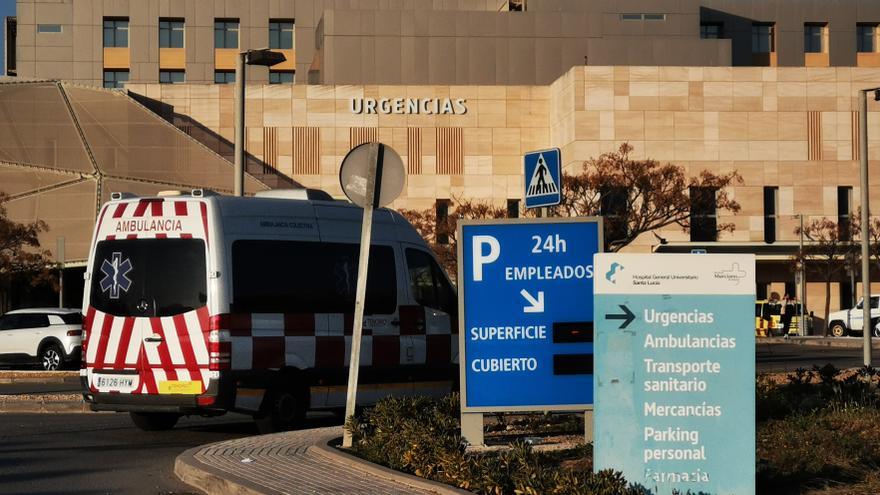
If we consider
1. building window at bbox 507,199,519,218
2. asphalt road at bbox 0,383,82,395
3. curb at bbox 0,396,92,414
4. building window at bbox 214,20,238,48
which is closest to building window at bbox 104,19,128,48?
building window at bbox 214,20,238,48

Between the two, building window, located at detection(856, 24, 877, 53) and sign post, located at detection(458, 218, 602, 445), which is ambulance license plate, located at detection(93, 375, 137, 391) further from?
building window, located at detection(856, 24, 877, 53)

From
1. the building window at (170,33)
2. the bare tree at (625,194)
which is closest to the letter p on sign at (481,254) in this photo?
the bare tree at (625,194)

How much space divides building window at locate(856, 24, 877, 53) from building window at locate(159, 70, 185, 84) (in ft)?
130

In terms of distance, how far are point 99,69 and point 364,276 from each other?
73877 millimetres

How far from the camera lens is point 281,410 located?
15.8 meters

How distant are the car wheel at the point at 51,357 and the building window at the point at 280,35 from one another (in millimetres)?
53748

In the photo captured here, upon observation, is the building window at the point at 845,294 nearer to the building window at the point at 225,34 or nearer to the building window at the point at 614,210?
the building window at the point at 614,210

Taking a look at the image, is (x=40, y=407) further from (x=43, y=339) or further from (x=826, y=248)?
(x=826, y=248)

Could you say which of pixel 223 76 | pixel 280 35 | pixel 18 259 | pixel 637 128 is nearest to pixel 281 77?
pixel 280 35

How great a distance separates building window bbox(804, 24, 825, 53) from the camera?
279ft

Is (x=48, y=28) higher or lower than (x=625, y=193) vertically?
higher

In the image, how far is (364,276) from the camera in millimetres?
12586

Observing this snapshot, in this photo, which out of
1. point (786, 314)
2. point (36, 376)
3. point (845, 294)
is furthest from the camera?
point (845, 294)

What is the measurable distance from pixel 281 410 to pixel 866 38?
7624cm
